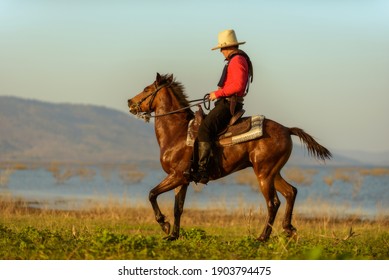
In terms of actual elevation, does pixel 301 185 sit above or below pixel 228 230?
below

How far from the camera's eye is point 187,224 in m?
20.3

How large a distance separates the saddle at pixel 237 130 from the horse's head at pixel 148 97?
975mm

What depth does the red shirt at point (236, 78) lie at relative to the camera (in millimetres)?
12383

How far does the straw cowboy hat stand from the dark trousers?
89 cm

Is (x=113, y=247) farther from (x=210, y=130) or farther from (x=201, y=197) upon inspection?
(x=201, y=197)

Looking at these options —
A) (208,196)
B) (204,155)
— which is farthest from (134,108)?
(208,196)

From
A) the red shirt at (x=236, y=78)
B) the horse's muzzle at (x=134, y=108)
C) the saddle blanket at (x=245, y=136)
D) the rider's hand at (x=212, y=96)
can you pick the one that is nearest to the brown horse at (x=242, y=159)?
the saddle blanket at (x=245, y=136)

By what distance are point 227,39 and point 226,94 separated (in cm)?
95

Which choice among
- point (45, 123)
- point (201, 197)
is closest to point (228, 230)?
point (201, 197)

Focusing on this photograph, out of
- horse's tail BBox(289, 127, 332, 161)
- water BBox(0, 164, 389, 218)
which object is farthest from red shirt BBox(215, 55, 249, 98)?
water BBox(0, 164, 389, 218)

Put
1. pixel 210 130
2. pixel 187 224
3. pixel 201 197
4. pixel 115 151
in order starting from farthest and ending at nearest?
pixel 115 151, pixel 201 197, pixel 187 224, pixel 210 130

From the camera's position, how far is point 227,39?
12680mm

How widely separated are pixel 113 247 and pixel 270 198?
3.51 m

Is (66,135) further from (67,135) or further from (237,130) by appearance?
(237,130)
